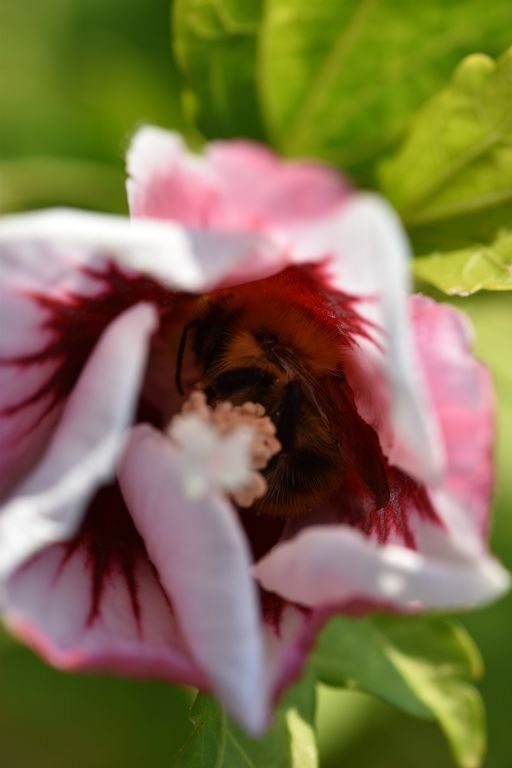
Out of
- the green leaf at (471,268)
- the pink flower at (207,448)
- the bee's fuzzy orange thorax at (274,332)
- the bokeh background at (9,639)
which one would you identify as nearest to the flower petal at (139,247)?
the pink flower at (207,448)

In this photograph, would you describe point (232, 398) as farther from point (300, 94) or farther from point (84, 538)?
point (300, 94)

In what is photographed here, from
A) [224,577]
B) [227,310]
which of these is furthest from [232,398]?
[224,577]

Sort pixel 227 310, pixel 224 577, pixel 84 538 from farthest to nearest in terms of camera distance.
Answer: pixel 227 310 → pixel 84 538 → pixel 224 577

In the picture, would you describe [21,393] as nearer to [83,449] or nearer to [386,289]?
[83,449]

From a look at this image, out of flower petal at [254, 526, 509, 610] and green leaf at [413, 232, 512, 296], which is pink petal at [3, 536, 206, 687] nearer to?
flower petal at [254, 526, 509, 610]

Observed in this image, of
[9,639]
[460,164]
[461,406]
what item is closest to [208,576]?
[461,406]

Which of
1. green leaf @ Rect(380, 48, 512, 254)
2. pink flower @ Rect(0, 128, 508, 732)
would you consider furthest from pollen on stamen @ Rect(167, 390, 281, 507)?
green leaf @ Rect(380, 48, 512, 254)
